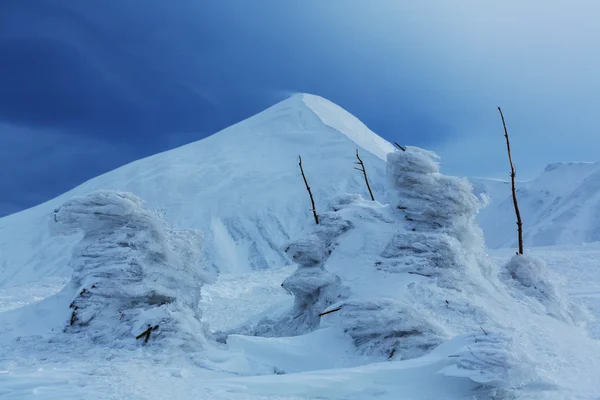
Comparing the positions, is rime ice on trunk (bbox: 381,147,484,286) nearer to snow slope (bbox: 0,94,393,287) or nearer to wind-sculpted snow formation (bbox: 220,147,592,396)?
wind-sculpted snow formation (bbox: 220,147,592,396)

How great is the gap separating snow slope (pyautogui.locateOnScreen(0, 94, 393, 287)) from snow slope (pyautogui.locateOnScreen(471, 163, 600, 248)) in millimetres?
26126

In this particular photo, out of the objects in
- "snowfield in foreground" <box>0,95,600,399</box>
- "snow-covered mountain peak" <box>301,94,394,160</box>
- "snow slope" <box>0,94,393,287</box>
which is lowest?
"snowfield in foreground" <box>0,95,600,399</box>

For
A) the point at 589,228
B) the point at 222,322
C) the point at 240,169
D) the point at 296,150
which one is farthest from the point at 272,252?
the point at 589,228

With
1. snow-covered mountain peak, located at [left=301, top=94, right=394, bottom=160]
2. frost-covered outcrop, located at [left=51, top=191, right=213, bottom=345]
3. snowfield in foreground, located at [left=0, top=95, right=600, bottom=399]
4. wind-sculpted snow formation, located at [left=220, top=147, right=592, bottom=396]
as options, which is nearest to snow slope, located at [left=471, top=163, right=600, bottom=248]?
snow-covered mountain peak, located at [left=301, top=94, right=394, bottom=160]

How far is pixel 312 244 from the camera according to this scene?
11.8m

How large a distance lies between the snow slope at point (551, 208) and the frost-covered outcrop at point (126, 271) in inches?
2884

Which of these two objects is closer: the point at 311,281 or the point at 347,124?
the point at 311,281

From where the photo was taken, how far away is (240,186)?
58.2 meters

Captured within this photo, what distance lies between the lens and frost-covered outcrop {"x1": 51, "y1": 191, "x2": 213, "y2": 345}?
27.6 ft

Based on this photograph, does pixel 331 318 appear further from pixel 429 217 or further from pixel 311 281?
pixel 429 217

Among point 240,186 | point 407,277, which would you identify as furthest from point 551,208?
point 407,277

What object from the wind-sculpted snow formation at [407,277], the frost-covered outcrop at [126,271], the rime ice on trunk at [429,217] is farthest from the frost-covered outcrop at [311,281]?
the frost-covered outcrop at [126,271]

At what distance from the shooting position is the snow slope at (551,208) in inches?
2867

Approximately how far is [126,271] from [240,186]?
162ft
